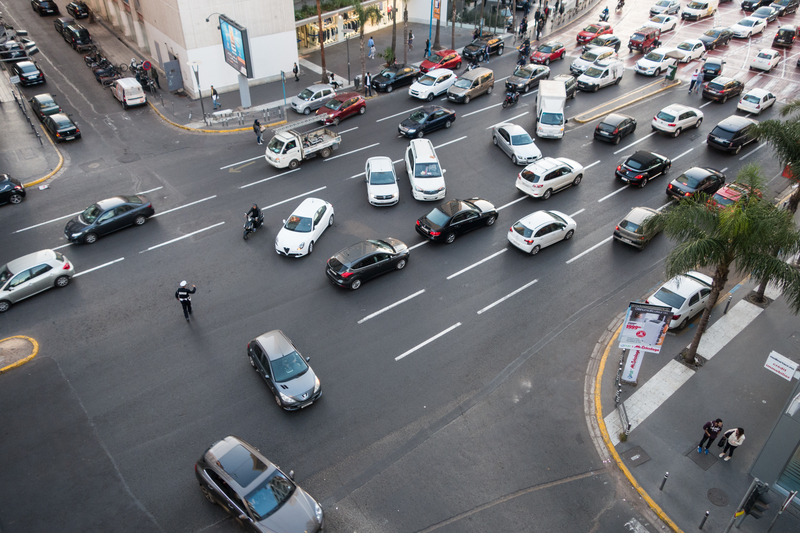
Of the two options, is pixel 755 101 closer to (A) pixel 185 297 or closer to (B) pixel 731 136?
(B) pixel 731 136

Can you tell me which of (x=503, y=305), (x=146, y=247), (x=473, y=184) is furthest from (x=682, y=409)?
(x=146, y=247)

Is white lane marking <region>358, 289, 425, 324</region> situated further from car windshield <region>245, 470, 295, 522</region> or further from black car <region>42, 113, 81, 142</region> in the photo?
black car <region>42, 113, 81, 142</region>

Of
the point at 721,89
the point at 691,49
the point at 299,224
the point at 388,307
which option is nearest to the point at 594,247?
the point at 388,307

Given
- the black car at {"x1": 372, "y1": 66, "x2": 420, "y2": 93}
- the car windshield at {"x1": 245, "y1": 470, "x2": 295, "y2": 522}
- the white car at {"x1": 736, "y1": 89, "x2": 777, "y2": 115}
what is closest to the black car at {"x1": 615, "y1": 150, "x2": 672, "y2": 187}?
the white car at {"x1": 736, "y1": 89, "x2": 777, "y2": 115}

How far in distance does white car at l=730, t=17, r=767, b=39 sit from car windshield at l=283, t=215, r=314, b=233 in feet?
156

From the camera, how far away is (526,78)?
130 feet

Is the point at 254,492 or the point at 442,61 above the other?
the point at 442,61

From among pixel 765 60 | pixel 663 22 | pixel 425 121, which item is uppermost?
pixel 663 22

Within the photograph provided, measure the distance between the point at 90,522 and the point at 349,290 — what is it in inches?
449

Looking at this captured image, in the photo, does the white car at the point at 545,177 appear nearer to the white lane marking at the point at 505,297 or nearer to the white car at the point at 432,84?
the white lane marking at the point at 505,297

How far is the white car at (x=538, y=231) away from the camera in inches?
928

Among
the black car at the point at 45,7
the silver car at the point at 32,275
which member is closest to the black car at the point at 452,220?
the silver car at the point at 32,275

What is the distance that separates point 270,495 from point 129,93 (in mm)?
32648

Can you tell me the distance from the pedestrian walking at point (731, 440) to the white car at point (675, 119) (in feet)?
74.7
